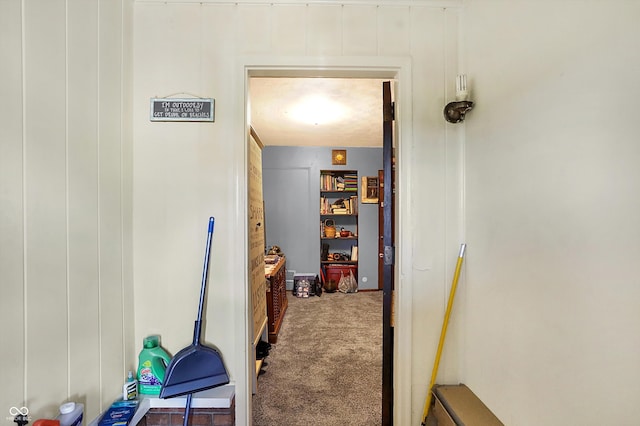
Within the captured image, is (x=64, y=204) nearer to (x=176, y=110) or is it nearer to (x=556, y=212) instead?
(x=176, y=110)

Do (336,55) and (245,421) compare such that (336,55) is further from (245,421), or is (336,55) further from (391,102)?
(245,421)

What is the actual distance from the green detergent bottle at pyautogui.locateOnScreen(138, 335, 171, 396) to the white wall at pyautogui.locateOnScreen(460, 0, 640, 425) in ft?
4.87

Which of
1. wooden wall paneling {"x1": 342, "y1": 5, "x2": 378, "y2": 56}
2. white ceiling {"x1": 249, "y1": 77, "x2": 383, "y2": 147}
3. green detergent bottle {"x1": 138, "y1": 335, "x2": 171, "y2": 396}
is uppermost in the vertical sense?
white ceiling {"x1": 249, "y1": 77, "x2": 383, "y2": 147}

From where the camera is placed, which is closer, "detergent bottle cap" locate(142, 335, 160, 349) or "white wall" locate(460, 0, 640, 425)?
"white wall" locate(460, 0, 640, 425)

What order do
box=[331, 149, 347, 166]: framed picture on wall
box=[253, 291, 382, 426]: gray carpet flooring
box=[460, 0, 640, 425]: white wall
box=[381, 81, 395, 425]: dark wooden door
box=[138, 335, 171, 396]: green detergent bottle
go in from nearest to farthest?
box=[460, 0, 640, 425]: white wall, box=[138, 335, 171, 396]: green detergent bottle, box=[381, 81, 395, 425]: dark wooden door, box=[253, 291, 382, 426]: gray carpet flooring, box=[331, 149, 347, 166]: framed picture on wall

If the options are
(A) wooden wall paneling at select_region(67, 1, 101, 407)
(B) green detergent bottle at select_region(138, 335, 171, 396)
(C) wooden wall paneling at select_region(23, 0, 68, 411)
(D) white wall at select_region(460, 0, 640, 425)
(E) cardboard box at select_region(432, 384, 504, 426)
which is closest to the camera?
(D) white wall at select_region(460, 0, 640, 425)

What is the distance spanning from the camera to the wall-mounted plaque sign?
1270mm

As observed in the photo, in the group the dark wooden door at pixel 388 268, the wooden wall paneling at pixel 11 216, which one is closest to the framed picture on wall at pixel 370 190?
the dark wooden door at pixel 388 268

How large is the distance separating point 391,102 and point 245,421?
1800mm

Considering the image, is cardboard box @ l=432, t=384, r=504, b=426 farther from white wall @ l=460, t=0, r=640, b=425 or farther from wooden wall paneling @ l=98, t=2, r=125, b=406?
wooden wall paneling @ l=98, t=2, r=125, b=406

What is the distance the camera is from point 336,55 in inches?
51.1

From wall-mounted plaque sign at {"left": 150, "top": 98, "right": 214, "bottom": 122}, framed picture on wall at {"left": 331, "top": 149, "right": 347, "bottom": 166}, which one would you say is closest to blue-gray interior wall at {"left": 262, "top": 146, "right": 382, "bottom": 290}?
framed picture on wall at {"left": 331, "top": 149, "right": 347, "bottom": 166}

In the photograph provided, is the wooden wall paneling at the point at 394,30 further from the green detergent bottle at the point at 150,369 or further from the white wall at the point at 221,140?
the green detergent bottle at the point at 150,369

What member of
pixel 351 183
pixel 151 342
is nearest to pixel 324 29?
pixel 151 342
